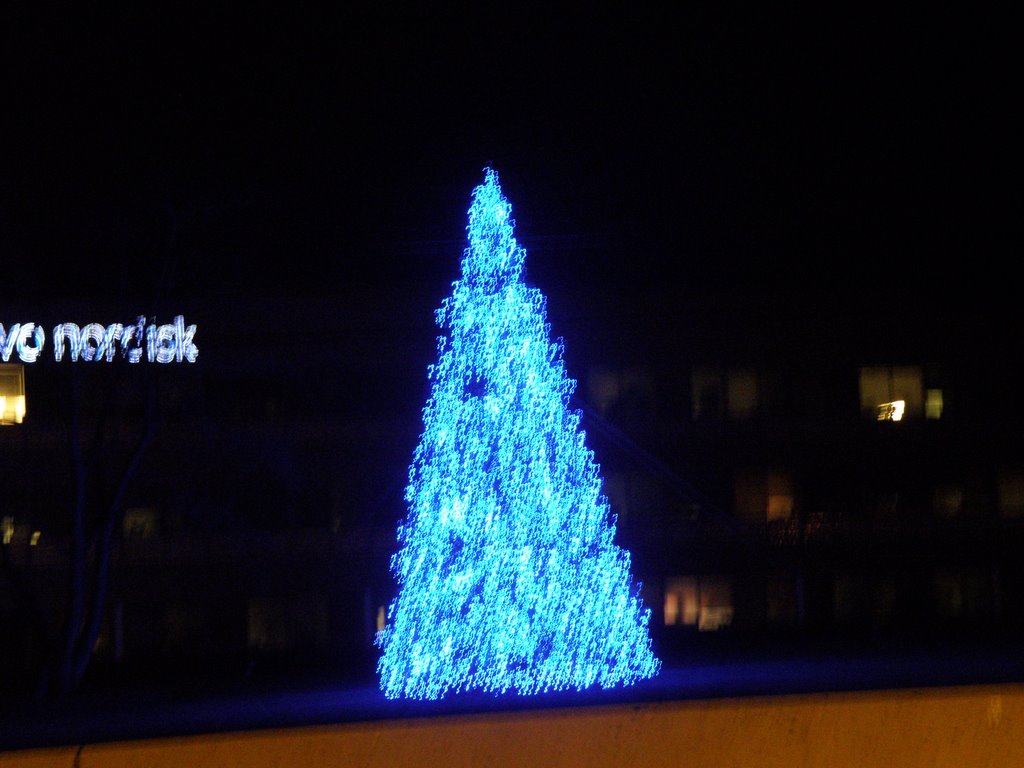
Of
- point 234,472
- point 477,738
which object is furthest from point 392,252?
point 477,738

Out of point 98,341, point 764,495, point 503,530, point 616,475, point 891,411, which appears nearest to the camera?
point 503,530

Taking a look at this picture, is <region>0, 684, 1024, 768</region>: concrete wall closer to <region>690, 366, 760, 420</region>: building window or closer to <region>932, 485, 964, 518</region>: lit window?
<region>690, 366, 760, 420</region>: building window

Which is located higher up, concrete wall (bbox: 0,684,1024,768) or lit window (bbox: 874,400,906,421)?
lit window (bbox: 874,400,906,421)

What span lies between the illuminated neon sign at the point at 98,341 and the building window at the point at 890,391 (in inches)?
619

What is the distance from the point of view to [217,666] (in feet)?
81.4

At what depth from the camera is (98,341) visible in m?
25.3

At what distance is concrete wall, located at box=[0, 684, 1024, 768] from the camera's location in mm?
4598

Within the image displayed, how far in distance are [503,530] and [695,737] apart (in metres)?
11.8

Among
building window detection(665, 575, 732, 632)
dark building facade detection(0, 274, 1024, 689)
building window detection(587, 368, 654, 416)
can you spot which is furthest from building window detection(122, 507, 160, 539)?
building window detection(665, 575, 732, 632)

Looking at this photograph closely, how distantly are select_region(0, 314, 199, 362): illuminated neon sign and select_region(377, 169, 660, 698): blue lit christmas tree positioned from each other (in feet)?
32.4

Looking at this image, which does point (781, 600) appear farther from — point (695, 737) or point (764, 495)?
point (695, 737)

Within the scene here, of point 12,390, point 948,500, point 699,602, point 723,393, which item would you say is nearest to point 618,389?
point 723,393

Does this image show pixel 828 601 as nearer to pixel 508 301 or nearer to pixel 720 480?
pixel 720 480

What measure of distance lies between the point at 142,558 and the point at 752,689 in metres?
13.9
